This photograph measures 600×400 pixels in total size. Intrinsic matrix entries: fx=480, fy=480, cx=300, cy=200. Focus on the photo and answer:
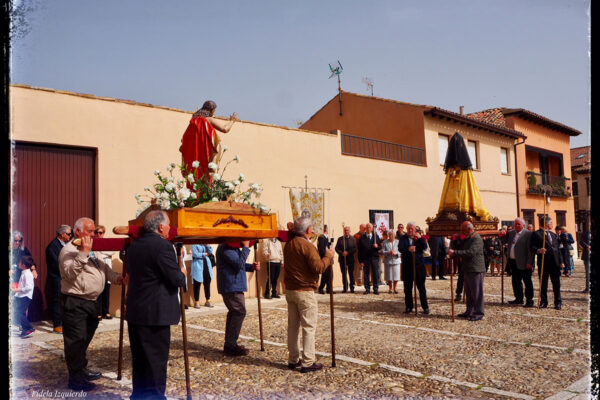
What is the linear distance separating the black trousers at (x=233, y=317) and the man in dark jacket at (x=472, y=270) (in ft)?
15.0

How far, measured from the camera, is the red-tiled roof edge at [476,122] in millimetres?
19828

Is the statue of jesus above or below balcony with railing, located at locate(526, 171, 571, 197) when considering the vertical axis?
below

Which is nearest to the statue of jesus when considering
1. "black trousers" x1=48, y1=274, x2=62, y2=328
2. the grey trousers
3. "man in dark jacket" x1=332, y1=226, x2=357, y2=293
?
"black trousers" x1=48, y1=274, x2=62, y2=328

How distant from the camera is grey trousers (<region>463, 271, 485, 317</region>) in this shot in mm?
9055

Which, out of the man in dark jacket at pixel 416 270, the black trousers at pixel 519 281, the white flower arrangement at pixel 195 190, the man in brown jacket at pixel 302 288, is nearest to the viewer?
the white flower arrangement at pixel 195 190

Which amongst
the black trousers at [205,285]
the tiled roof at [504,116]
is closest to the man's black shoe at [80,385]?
the black trousers at [205,285]

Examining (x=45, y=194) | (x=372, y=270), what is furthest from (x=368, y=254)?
(x=45, y=194)

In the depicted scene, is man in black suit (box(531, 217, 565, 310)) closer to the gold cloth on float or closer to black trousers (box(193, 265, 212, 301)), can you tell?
the gold cloth on float

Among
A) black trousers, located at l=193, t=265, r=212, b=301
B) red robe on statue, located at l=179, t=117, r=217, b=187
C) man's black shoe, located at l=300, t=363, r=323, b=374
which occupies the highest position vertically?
red robe on statue, located at l=179, t=117, r=217, b=187

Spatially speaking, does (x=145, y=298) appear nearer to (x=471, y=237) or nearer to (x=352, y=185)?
(x=471, y=237)

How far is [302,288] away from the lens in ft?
19.4

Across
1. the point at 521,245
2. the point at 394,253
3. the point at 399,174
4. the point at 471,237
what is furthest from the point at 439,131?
the point at 471,237

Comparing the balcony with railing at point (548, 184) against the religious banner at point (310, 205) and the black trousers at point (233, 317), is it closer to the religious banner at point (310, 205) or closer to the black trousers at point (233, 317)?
the religious banner at point (310, 205)

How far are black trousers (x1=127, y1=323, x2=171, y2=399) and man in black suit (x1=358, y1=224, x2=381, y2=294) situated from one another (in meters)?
9.47
